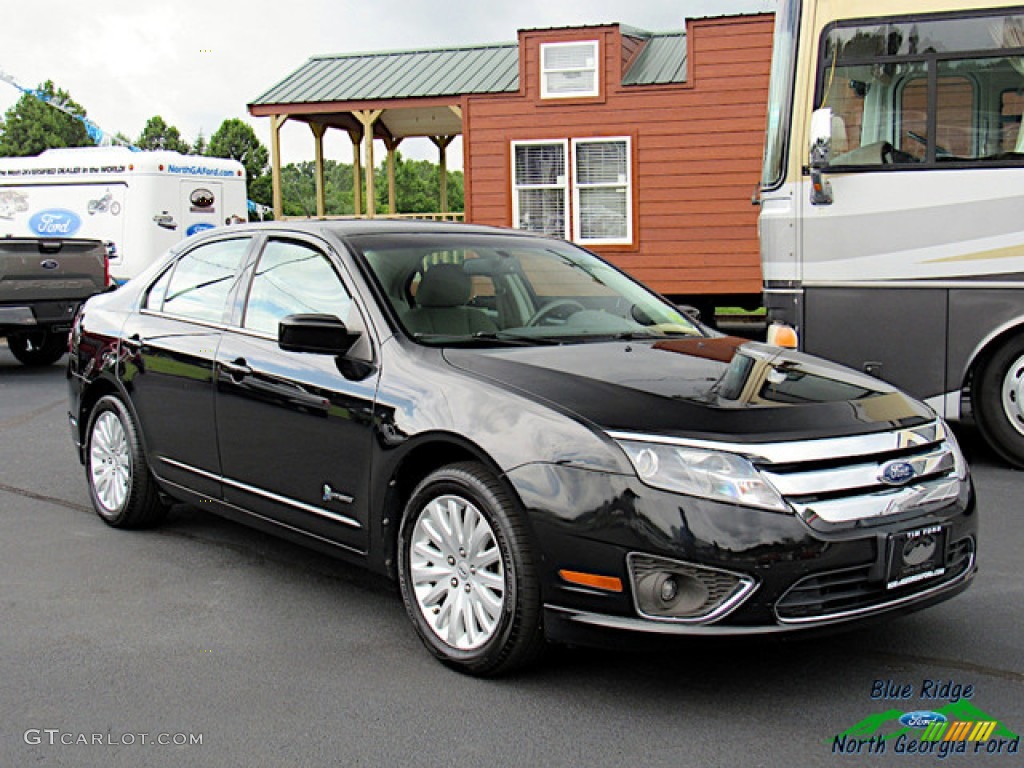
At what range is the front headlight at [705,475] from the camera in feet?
11.0

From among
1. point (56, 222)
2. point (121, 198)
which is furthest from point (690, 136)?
point (56, 222)

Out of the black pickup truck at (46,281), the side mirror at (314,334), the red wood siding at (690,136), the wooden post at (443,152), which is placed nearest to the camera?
the side mirror at (314,334)

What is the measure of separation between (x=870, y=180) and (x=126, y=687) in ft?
18.8

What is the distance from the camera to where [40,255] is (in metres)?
13.4

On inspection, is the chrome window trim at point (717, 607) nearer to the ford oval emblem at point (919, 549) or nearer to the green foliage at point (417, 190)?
the ford oval emblem at point (919, 549)

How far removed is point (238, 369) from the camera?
483 centimetres

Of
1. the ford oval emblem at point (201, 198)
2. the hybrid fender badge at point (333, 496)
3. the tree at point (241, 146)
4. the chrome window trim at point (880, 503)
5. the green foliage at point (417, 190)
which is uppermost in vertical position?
the tree at point (241, 146)

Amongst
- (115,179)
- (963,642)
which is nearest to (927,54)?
(963,642)

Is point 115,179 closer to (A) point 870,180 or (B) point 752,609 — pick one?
(A) point 870,180

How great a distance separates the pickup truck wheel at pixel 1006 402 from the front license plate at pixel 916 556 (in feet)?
13.5

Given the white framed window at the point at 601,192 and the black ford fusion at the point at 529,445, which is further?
the white framed window at the point at 601,192

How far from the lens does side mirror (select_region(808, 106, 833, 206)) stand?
7.16 metres

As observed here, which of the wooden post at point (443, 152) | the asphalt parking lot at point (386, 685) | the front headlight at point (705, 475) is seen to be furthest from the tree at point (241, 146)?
the front headlight at point (705, 475)

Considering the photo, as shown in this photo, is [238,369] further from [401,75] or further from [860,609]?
[401,75]
